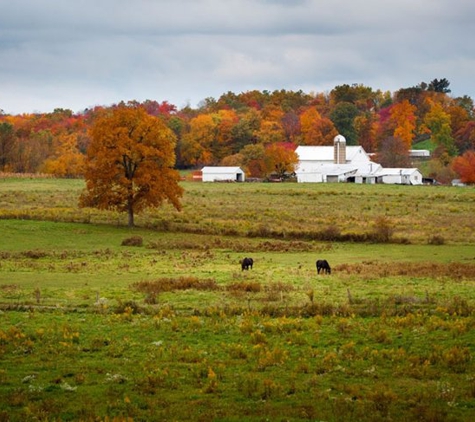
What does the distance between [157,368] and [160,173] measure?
41.9m

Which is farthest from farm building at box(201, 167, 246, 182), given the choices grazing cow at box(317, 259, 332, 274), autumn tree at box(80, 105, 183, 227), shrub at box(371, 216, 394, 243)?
grazing cow at box(317, 259, 332, 274)

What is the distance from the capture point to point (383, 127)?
633 feet

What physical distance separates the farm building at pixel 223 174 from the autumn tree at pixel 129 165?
239 ft

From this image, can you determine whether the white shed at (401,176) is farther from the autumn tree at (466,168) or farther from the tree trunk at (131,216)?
the tree trunk at (131,216)

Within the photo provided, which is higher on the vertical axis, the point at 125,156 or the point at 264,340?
the point at 125,156

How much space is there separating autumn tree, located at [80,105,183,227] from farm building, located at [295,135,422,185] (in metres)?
78.2

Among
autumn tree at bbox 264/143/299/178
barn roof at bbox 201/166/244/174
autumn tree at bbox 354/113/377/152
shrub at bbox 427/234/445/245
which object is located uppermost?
autumn tree at bbox 354/113/377/152

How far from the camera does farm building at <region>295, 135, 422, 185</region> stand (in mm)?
137875

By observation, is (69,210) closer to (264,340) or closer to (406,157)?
(264,340)

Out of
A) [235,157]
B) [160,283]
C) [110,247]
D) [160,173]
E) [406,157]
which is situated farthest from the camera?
[406,157]

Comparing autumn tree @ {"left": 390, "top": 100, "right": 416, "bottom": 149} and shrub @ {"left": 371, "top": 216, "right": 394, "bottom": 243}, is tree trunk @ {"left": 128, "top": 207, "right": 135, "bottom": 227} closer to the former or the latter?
shrub @ {"left": 371, "top": 216, "right": 394, "bottom": 243}

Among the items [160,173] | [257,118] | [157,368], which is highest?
[257,118]

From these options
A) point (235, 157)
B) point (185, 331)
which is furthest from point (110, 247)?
point (235, 157)

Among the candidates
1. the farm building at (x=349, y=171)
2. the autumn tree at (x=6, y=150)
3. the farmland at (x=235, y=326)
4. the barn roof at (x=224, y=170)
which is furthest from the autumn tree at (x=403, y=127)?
the farmland at (x=235, y=326)
